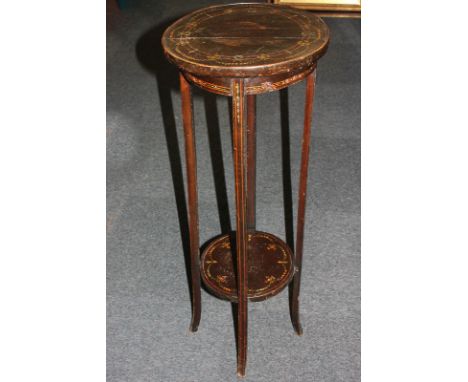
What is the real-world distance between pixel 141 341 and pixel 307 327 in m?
0.65

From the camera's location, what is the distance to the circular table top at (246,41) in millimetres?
1618

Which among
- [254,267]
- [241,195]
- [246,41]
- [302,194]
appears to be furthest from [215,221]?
[246,41]

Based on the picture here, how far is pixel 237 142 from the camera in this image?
1.70 meters

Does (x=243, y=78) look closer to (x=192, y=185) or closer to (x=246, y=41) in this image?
(x=246, y=41)

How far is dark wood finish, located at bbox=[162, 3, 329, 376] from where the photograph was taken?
1.64 m

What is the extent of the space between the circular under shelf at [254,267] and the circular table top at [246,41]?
2.82 ft

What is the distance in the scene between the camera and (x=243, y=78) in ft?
5.32

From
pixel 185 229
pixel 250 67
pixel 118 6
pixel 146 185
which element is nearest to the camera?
pixel 250 67

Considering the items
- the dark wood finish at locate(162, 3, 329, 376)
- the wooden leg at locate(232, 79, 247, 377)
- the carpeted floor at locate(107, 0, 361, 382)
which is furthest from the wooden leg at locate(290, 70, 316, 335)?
the wooden leg at locate(232, 79, 247, 377)

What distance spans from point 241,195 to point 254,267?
24.1 inches

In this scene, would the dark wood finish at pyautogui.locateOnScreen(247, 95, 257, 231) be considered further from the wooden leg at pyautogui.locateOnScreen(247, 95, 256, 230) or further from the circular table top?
the circular table top

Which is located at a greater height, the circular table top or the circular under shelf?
the circular table top
